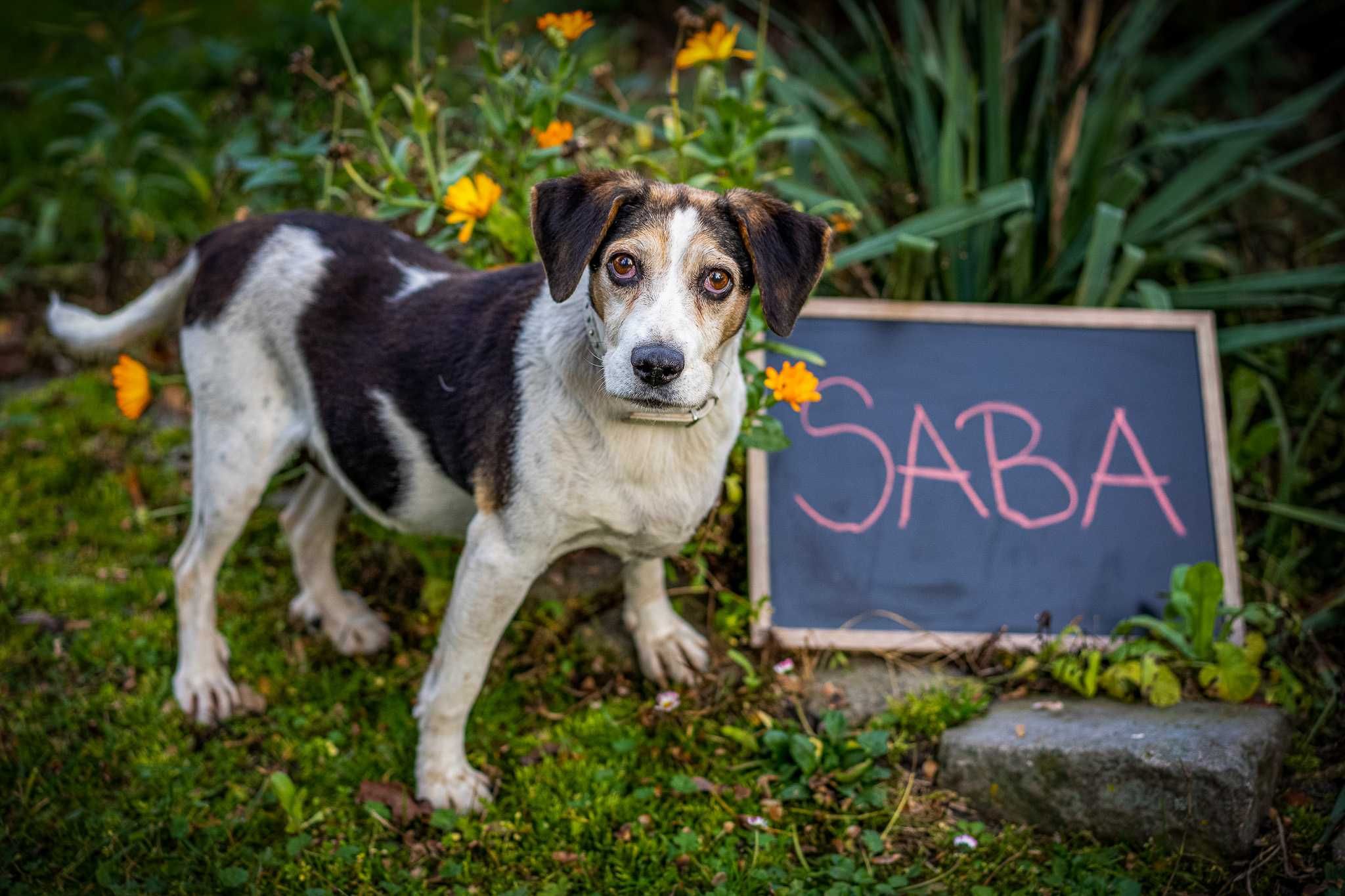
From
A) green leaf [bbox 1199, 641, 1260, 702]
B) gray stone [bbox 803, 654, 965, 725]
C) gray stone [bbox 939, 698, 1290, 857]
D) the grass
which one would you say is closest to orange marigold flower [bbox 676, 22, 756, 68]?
the grass

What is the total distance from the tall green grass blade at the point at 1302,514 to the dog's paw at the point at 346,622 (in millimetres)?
2973

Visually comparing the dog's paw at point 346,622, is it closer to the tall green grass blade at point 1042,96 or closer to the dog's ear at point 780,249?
the dog's ear at point 780,249

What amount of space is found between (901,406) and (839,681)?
0.92 m

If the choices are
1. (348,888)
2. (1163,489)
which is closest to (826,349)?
(1163,489)

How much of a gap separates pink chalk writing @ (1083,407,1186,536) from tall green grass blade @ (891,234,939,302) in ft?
2.56

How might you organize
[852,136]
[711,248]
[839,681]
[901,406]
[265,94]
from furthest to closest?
[265,94], [852,136], [901,406], [839,681], [711,248]

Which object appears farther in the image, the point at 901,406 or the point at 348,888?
the point at 901,406

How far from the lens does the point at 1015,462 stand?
134 inches

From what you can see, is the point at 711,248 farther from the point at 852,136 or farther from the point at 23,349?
the point at 23,349

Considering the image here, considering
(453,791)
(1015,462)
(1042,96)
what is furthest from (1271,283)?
(453,791)

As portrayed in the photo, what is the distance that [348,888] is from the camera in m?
2.62

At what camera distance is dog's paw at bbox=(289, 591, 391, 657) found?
342cm

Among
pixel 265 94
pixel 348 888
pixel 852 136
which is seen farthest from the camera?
pixel 265 94

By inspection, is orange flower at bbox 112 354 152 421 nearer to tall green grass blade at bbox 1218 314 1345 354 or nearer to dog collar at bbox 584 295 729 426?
dog collar at bbox 584 295 729 426
